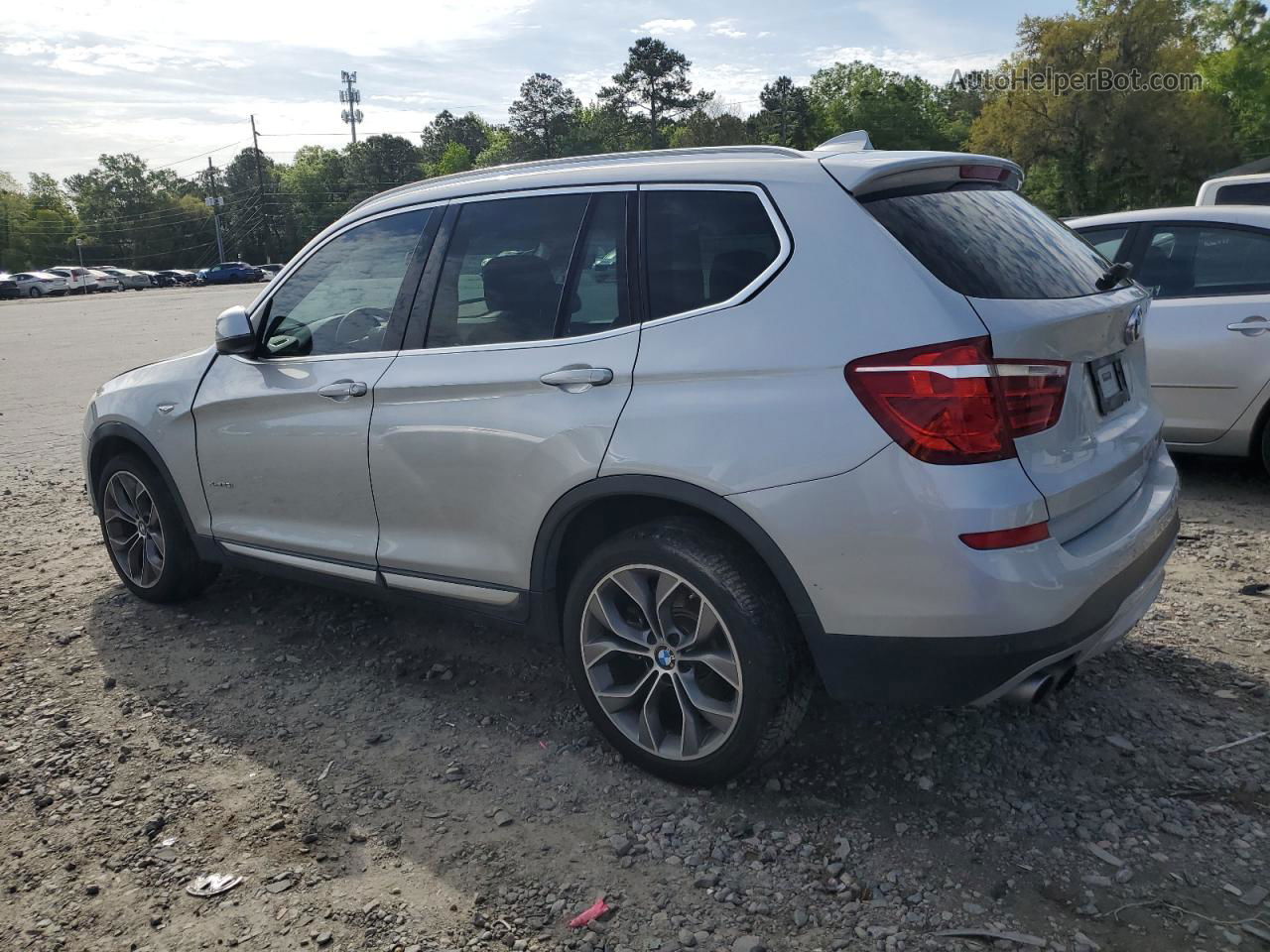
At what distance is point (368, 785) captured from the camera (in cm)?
342

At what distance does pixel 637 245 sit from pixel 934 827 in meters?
1.95

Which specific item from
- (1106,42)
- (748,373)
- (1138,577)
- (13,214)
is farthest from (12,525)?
(13,214)

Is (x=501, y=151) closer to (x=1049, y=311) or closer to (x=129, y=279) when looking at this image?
(x=129, y=279)

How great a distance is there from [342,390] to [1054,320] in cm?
245

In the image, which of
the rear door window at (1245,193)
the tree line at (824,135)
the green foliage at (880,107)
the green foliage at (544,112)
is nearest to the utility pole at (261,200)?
the tree line at (824,135)

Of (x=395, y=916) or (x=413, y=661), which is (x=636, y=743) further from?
(x=413, y=661)

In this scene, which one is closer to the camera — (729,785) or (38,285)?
(729,785)

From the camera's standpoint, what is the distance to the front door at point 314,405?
3.88 metres

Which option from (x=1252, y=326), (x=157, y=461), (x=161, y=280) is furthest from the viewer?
(x=161, y=280)

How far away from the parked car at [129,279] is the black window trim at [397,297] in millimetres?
72133

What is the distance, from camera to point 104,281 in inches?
2598

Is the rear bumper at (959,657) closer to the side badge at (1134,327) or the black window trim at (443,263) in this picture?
the side badge at (1134,327)

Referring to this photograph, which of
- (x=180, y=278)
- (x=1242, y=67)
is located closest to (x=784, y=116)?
(x=1242, y=67)

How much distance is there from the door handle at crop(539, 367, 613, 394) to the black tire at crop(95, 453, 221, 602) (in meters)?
2.43
